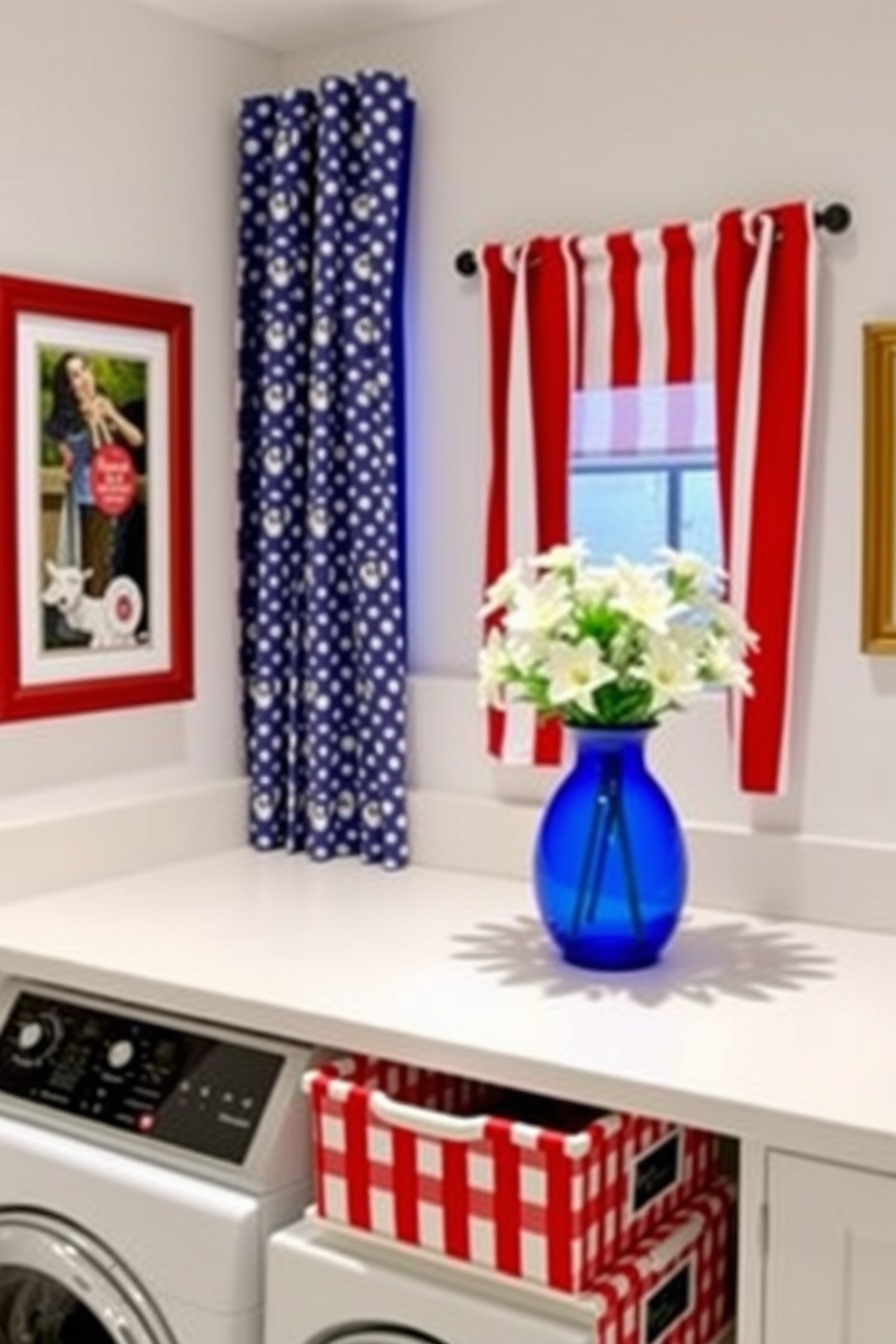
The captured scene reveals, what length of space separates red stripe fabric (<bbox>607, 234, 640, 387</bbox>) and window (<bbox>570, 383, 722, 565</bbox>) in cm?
4

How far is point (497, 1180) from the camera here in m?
1.92

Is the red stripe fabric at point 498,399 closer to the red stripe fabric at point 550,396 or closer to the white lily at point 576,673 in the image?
the red stripe fabric at point 550,396

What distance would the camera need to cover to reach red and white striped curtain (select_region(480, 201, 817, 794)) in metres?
2.58

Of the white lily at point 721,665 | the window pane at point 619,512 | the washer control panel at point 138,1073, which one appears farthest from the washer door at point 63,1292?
the window pane at point 619,512

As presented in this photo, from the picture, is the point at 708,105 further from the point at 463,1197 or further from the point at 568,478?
the point at 463,1197

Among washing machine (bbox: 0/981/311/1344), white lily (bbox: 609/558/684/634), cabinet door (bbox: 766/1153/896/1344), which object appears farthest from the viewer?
white lily (bbox: 609/558/684/634)

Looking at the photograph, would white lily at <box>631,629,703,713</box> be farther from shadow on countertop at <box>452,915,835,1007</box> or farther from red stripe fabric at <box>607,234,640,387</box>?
red stripe fabric at <box>607,234,640,387</box>

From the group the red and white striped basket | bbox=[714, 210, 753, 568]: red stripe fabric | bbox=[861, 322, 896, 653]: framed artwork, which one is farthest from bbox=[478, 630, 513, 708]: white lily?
the red and white striped basket

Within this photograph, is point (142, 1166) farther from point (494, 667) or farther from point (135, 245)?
point (135, 245)

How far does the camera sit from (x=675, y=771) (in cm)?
278

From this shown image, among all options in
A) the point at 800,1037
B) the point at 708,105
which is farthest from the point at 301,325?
the point at 800,1037

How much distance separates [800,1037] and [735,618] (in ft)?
2.01

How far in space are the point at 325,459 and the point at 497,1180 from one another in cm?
149

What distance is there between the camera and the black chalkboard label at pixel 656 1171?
6.55 feet
